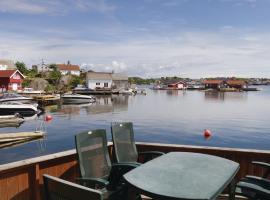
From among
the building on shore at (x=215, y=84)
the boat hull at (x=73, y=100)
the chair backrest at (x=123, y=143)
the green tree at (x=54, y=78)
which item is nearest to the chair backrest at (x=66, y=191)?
the chair backrest at (x=123, y=143)

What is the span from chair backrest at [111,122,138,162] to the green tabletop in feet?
3.64

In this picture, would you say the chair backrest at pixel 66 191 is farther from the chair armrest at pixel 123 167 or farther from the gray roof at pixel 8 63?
the gray roof at pixel 8 63

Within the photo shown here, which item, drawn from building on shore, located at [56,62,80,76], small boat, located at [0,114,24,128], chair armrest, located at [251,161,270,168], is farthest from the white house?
chair armrest, located at [251,161,270,168]

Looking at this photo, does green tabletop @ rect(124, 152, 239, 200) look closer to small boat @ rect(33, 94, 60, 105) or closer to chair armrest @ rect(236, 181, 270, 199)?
chair armrest @ rect(236, 181, 270, 199)

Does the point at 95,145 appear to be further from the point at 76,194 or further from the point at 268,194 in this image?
the point at 268,194

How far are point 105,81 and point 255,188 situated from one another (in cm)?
8895

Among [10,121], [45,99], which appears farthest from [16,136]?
[45,99]

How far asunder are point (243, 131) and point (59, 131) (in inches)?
677

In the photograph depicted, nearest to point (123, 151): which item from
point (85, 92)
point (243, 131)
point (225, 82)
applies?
point (243, 131)

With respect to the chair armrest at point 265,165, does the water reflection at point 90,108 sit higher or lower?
lower

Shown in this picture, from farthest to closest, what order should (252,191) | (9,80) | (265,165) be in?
(9,80) → (265,165) → (252,191)

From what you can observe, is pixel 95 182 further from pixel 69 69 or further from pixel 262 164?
pixel 69 69

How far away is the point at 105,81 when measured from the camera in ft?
303

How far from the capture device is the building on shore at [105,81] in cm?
8981
